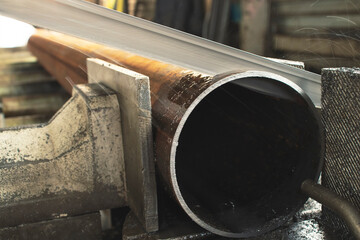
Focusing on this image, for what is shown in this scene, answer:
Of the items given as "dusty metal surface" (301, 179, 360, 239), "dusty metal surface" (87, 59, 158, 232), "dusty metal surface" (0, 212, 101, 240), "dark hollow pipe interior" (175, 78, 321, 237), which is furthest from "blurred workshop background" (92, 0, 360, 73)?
"dusty metal surface" (0, 212, 101, 240)

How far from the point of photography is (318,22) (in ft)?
15.2

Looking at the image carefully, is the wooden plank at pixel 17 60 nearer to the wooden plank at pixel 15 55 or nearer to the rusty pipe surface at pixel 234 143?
the wooden plank at pixel 15 55

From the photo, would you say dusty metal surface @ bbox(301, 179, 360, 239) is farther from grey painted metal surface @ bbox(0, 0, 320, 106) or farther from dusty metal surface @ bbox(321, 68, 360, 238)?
grey painted metal surface @ bbox(0, 0, 320, 106)

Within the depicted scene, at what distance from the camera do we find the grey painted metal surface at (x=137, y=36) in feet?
4.79

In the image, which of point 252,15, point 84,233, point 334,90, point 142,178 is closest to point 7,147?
point 84,233

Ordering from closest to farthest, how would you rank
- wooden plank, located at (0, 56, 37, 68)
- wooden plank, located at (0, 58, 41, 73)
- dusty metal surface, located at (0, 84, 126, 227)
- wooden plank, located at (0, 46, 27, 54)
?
dusty metal surface, located at (0, 84, 126, 227), wooden plank, located at (0, 58, 41, 73), wooden plank, located at (0, 56, 37, 68), wooden plank, located at (0, 46, 27, 54)

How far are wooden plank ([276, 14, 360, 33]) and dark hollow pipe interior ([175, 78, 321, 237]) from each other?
215 centimetres

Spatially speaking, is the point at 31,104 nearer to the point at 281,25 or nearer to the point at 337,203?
the point at 281,25

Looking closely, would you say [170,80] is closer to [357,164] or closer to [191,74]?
[191,74]

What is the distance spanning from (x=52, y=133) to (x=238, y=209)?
1.02 metres

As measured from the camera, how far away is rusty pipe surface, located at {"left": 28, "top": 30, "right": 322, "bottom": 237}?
1716 millimetres

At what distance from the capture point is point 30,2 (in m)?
A: 1.44

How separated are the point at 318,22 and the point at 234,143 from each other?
269 centimetres

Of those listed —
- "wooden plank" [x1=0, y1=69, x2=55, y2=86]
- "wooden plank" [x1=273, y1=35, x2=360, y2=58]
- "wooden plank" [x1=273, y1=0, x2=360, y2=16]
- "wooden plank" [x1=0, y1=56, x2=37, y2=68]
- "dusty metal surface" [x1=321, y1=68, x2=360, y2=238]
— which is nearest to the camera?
"dusty metal surface" [x1=321, y1=68, x2=360, y2=238]
